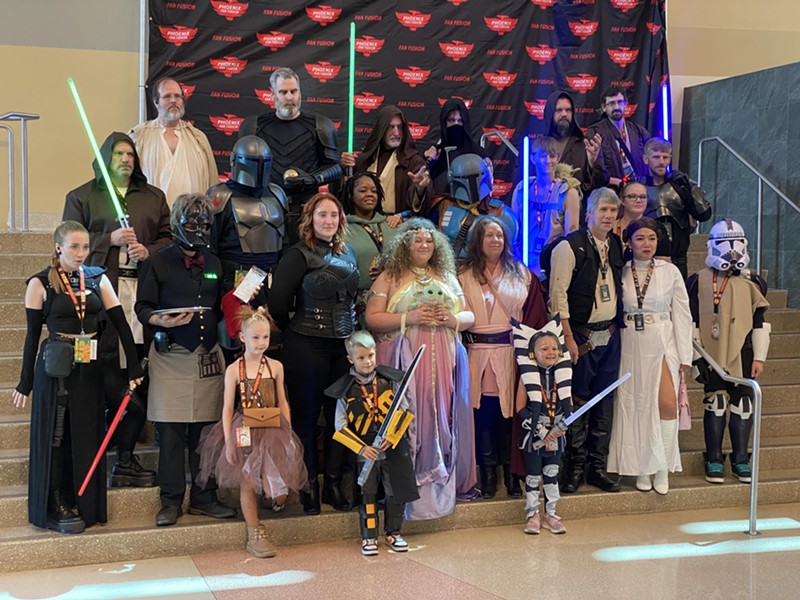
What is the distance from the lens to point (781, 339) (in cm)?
689

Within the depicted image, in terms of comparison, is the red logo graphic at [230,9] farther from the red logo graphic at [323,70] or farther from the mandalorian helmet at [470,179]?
the mandalorian helmet at [470,179]

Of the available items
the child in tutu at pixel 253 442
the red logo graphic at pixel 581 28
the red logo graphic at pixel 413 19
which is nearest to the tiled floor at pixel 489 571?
the child in tutu at pixel 253 442

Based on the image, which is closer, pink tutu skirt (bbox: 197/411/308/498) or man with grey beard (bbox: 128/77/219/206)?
pink tutu skirt (bbox: 197/411/308/498)

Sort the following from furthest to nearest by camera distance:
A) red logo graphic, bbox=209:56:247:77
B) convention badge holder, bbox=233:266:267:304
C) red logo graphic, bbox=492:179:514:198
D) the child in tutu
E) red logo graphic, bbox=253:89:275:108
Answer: red logo graphic, bbox=492:179:514:198, red logo graphic, bbox=253:89:275:108, red logo graphic, bbox=209:56:247:77, convention badge holder, bbox=233:266:267:304, the child in tutu

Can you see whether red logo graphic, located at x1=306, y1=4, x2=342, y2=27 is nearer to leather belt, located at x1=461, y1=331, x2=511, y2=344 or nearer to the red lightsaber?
leather belt, located at x1=461, y1=331, x2=511, y2=344

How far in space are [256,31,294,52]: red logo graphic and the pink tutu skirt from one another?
389 cm

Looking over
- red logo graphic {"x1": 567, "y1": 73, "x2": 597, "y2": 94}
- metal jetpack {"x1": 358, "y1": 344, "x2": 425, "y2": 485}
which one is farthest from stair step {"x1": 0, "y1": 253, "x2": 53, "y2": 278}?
red logo graphic {"x1": 567, "y1": 73, "x2": 597, "y2": 94}

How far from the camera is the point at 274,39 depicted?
748cm

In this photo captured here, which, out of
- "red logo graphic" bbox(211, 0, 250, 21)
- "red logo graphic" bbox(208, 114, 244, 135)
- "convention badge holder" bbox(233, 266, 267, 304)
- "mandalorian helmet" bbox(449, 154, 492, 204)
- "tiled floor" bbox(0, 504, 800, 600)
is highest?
"red logo graphic" bbox(211, 0, 250, 21)

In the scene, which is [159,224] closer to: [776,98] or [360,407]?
[360,407]

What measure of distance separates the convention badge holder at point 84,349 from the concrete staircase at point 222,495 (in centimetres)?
69

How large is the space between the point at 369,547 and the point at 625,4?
Result: 18.6 ft

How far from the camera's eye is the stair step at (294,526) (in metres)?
4.25

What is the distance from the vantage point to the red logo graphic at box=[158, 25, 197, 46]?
7223 mm
